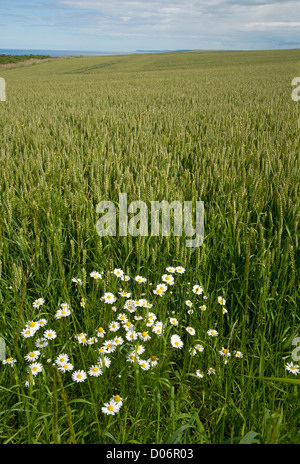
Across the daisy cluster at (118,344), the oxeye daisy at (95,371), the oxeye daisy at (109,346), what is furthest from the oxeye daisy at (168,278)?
the oxeye daisy at (95,371)

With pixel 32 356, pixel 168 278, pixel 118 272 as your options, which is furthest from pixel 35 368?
pixel 168 278

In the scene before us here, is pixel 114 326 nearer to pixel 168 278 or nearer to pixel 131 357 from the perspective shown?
pixel 131 357

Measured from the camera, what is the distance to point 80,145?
440 cm

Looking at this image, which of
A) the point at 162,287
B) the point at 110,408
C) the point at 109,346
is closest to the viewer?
the point at 110,408

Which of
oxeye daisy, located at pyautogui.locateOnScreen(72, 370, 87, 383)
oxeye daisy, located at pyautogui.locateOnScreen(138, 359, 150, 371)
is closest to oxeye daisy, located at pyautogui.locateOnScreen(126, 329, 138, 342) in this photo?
oxeye daisy, located at pyautogui.locateOnScreen(138, 359, 150, 371)

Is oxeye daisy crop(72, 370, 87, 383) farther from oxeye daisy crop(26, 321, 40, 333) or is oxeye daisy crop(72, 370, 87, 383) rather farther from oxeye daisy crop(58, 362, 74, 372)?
oxeye daisy crop(26, 321, 40, 333)

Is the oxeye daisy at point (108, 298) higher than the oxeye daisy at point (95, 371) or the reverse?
higher

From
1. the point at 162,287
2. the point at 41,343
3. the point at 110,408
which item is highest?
the point at 162,287

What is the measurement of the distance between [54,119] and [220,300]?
5.14 metres

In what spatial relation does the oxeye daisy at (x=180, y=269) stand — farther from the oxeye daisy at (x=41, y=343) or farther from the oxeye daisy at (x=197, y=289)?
the oxeye daisy at (x=41, y=343)
